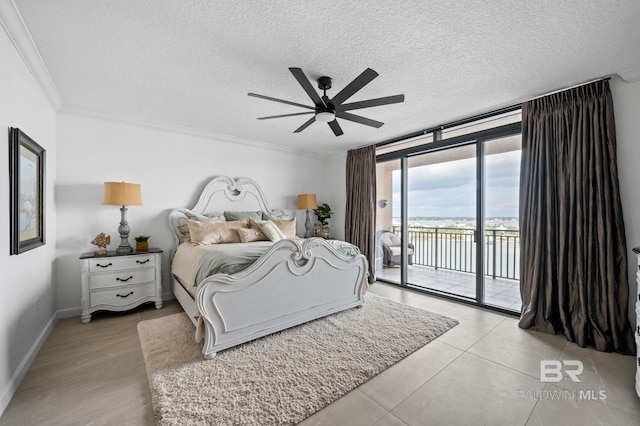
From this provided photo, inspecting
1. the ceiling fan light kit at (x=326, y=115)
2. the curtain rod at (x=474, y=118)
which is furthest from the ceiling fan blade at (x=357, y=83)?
the curtain rod at (x=474, y=118)

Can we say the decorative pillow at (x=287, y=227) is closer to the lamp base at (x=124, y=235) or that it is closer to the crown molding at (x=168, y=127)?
the crown molding at (x=168, y=127)

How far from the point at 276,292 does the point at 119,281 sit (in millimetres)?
1977

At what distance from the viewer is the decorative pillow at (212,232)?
3.33 meters

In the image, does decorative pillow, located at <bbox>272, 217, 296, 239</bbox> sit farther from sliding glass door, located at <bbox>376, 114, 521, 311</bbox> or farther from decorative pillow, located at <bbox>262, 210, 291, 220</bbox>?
sliding glass door, located at <bbox>376, 114, 521, 311</bbox>

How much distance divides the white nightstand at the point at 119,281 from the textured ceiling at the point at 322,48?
1775 mm

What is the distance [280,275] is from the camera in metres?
2.54

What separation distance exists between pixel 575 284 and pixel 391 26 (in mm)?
2820

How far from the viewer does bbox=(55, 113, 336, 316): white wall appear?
10.3 feet

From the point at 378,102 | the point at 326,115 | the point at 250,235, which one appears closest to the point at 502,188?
the point at 378,102

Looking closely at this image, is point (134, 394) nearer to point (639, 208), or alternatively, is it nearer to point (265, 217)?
point (265, 217)

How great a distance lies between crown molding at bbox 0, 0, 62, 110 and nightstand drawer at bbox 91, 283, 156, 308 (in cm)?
212

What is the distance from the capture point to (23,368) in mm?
1948

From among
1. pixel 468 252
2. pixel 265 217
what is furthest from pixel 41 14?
pixel 468 252

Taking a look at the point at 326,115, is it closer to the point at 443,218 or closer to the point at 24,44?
the point at 24,44
